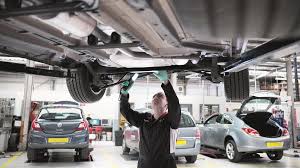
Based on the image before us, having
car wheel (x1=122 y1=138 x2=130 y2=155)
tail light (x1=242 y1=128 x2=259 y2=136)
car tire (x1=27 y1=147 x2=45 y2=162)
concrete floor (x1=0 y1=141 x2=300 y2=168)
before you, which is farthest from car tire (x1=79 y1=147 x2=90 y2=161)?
tail light (x1=242 y1=128 x2=259 y2=136)

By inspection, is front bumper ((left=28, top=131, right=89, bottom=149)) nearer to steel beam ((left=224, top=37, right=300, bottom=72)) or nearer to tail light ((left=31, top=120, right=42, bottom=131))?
tail light ((left=31, top=120, right=42, bottom=131))

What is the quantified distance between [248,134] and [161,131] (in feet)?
14.7

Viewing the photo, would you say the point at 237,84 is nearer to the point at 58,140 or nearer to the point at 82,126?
the point at 82,126

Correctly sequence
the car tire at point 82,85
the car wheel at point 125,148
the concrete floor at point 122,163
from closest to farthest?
1. the car tire at point 82,85
2. the concrete floor at point 122,163
3. the car wheel at point 125,148

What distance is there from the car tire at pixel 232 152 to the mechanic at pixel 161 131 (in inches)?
179

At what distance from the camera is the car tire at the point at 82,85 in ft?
10.2

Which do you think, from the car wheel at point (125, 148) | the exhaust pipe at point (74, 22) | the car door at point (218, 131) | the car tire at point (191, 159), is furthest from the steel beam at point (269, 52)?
the car wheel at point (125, 148)

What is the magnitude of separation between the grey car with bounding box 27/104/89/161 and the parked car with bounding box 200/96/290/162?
346cm

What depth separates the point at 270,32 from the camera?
5.74 ft

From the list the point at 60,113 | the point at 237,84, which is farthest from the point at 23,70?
the point at 60,113

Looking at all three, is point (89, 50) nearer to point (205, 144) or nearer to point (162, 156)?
point (162, 156)

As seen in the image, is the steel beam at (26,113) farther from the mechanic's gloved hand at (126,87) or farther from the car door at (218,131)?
the mechanic's gloved hand at (126,87)

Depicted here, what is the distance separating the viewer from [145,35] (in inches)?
79.1

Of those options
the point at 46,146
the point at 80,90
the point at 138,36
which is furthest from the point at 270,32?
the point at 46,146
